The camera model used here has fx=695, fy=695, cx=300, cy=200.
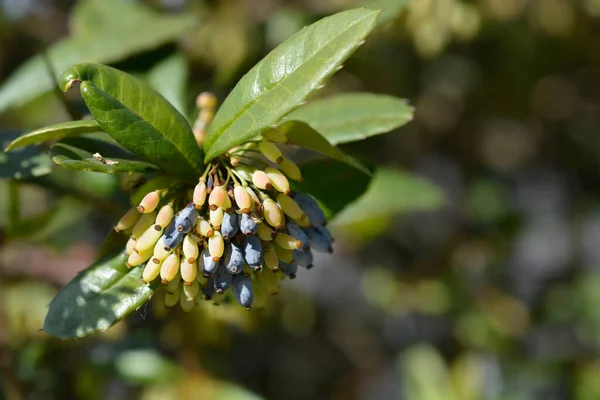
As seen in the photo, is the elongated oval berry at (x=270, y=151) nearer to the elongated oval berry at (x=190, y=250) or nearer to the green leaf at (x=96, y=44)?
the elongated oval berry at (x=190, y=250)

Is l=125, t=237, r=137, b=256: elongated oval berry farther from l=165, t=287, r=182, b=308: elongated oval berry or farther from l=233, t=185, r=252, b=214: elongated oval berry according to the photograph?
l=233, t=185, r=252, b=214: elongated oval berry

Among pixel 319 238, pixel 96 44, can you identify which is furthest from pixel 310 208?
pixel 96 44

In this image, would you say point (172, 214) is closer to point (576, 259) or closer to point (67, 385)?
point (67, 385)

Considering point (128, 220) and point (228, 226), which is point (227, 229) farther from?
point (128, 220)

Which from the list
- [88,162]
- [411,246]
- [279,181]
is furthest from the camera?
[411,246]

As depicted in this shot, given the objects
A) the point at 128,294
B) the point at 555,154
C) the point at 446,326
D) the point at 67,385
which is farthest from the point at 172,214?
the point at 555,154
